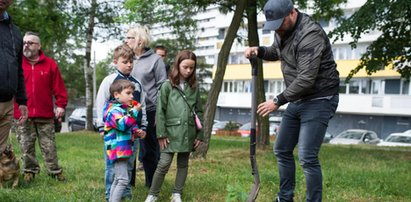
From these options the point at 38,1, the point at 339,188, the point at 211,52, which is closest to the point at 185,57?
the point at 339,188

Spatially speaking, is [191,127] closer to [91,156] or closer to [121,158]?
[121,158]

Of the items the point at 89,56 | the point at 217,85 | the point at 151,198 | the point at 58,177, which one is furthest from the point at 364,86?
the point at 151,198

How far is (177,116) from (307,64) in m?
1.50

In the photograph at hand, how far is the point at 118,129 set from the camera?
4.40 m

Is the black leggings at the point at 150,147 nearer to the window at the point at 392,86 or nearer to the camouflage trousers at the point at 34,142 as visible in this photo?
the camouflage trousers at the point at 34,142

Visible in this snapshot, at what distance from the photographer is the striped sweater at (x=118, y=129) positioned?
4371mm

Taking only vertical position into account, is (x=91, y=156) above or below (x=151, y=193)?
below

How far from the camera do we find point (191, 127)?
16.0ft

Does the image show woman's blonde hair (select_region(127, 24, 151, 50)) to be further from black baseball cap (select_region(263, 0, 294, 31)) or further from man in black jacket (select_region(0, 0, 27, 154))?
black baseball cap (select_region(263, 0, 294, 31))

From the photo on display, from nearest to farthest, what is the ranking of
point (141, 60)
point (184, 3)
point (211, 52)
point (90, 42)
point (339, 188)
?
point (141, 60)
point (339, 188)
point (184, 3)
point (90, 42)
point (211, 52)

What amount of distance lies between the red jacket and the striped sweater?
76.7 inches

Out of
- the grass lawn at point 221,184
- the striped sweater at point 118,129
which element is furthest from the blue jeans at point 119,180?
the grass lawn at point 221,184

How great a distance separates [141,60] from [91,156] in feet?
15.9

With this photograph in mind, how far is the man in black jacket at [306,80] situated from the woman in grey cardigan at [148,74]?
1.71m
